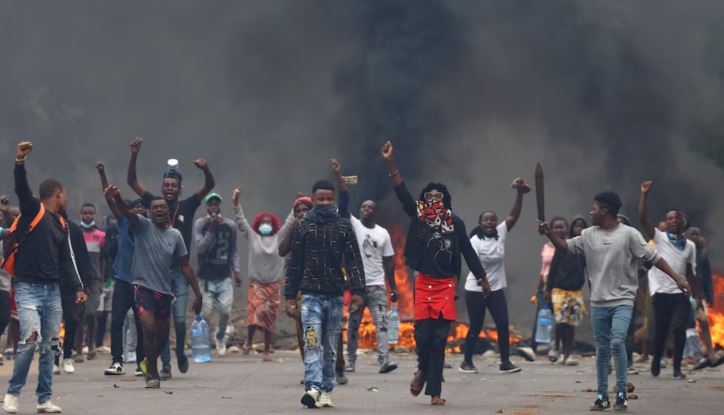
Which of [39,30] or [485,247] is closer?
[485,247]

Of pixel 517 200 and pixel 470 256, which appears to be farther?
pixel 517 200

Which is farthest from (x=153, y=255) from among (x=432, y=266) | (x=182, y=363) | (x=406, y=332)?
(x=406, y=332)

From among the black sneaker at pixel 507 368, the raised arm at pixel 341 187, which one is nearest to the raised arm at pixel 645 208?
the black sneaker at pixel 507 368

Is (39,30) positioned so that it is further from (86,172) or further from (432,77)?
(432,77)

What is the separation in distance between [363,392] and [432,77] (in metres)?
16.1

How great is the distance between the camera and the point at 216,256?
Answer: 17641 mm

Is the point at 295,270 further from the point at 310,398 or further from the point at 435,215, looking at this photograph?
the point at 435,215

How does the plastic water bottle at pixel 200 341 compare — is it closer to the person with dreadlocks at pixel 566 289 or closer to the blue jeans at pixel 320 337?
the person with dreadlocks at pixel 566 289

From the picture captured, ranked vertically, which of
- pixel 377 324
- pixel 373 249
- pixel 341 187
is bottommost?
pixel 377 324

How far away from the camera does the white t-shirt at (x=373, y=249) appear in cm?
1535

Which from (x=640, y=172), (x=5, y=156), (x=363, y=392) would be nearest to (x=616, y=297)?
(x=363, y=392)

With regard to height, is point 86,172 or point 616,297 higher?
point 86,172

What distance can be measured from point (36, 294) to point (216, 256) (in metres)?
8.12

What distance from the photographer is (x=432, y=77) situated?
1079 inches
